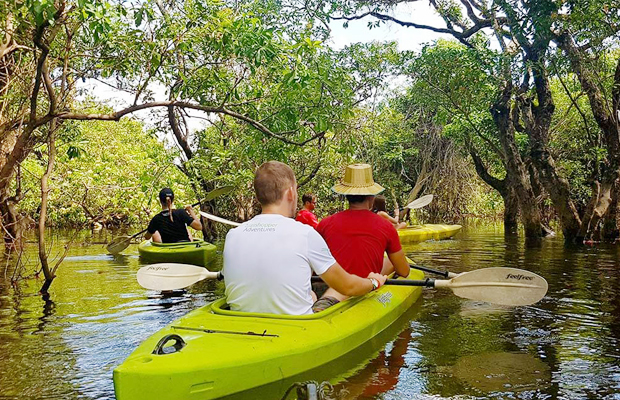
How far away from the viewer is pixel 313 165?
1877cm

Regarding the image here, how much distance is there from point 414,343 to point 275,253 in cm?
180

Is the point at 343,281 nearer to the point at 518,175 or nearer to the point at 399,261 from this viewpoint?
the point at 399,261

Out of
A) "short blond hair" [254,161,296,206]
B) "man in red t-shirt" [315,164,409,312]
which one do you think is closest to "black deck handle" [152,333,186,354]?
"short blond hair" [254,161,296,206]

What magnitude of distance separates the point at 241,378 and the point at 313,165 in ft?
50.9

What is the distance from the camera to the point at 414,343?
4.93 m

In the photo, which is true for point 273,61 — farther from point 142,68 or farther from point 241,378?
point 241,378

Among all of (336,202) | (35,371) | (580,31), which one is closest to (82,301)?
(35,371)

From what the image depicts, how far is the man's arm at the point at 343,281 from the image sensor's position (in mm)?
3857

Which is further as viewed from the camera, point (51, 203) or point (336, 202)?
point (336, 202)

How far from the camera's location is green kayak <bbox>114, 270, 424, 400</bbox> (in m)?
3.08

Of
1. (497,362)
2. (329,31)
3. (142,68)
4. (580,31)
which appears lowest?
(497,362)

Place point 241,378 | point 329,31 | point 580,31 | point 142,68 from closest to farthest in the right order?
point 241,378 → point 142,68 → point 580,31 → point 329,31

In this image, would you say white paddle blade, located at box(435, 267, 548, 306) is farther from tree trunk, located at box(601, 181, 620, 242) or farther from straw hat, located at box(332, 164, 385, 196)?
tree trunk, located at box(601, 181, 620, 242)

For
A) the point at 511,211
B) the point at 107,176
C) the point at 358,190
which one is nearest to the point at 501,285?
the point at 358,190
